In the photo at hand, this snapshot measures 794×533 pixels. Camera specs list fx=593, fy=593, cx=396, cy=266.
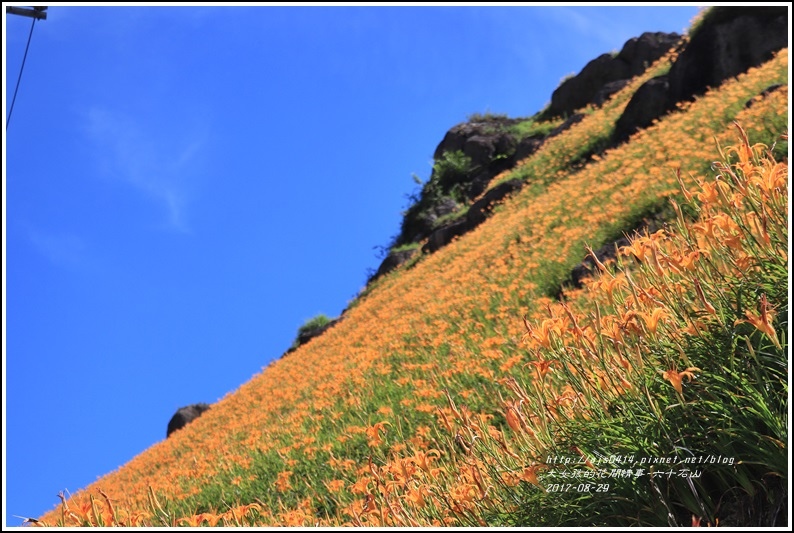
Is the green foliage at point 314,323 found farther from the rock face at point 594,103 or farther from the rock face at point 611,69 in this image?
the rock face at point 611,69

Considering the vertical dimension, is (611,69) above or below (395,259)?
above

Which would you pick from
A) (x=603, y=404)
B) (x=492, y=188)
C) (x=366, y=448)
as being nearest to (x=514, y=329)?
(x=366, y=448)

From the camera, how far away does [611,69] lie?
102 feet

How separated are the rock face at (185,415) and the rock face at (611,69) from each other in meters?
23.1

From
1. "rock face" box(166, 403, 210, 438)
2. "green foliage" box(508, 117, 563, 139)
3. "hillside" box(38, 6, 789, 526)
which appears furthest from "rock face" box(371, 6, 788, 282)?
"rock face" box(166, 403, 210, 438)

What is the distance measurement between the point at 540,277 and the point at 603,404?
23.3 feet

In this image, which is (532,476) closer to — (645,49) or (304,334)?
(304,334)

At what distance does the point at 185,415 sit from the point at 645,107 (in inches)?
775

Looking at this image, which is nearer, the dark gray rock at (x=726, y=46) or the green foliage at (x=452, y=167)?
the dark gray rock at (x=726, y=46)

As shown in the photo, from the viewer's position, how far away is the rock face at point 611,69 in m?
29.9

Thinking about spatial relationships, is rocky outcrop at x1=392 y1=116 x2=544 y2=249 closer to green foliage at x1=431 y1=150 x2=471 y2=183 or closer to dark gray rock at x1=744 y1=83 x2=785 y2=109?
green foliage at x1=431 y1=150 x2=471 y2=183

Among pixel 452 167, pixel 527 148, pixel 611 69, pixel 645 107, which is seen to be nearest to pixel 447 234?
pixel 527 148

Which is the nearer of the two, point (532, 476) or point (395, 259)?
point (532, 476)

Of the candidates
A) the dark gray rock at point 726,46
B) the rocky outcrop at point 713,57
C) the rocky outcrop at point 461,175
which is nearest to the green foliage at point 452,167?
the rocky outcrop at point 461,175
